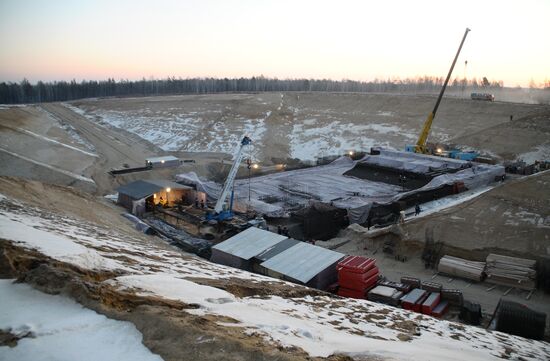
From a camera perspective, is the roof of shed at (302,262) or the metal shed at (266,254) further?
the metal shed at (266,254)

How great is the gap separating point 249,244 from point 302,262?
9.22ft

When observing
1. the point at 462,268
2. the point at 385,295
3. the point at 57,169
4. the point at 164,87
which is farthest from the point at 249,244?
the point at 164,87

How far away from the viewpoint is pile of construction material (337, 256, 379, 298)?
45.0 feet

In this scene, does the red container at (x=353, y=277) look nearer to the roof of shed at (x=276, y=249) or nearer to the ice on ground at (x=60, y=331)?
the roof of shed at (x=276, y=249)

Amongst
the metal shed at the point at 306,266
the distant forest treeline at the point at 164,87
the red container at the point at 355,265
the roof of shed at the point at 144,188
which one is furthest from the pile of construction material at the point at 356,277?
the distant forest treeline at the point at 164,87

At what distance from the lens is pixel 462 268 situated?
51.5 feet

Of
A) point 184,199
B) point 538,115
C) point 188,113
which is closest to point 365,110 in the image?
point 538,115

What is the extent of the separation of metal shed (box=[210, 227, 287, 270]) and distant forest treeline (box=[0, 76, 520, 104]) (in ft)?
299

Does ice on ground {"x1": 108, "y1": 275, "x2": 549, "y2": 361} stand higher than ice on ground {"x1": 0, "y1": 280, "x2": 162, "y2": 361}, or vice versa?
ice on ground {"x1": 0, "y1": 280, "x2": 162, "y2": 361}

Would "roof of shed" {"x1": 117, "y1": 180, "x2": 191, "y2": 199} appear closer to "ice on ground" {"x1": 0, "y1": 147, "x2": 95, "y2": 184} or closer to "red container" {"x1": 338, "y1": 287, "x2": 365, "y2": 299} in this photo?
"ice on ground" {"x1": 0, "y1": 147, "x2": 95, "y2": 184}

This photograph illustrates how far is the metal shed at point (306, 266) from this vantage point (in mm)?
14029

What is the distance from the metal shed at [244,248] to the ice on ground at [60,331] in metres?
10.2

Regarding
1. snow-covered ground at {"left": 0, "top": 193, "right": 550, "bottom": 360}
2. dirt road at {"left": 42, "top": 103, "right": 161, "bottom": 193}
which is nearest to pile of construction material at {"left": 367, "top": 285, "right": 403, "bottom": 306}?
snow-covered ground at {"left": 0, "top": 193, "right": 550, "bottom": 360}

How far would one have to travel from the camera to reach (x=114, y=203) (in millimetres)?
25156
